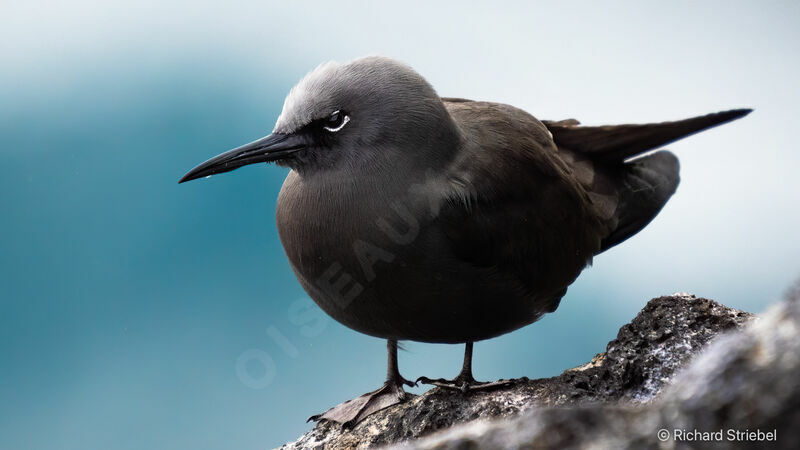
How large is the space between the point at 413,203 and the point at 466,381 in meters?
1.36

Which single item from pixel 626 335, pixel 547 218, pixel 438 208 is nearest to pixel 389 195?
pixel 438 208

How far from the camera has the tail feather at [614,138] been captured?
495cm

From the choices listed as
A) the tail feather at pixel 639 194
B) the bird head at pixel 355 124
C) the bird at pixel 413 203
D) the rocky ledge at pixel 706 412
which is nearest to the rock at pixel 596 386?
the bird at pixel 413 203

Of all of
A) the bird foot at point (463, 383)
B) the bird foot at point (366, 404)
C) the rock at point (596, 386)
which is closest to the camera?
the rock at point (596, 386)

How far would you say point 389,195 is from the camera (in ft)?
13.6

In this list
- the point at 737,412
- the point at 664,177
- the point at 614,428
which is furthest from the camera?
the point at 664,177

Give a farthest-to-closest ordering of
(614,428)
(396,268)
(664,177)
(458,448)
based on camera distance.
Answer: (664,177), (396,268), (458,448), (614,428)

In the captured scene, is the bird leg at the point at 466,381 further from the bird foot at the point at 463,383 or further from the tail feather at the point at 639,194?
the tail feather at the point at 639,194

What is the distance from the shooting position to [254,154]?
432 centimetres

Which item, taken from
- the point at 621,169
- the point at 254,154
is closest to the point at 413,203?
the point at 254,154

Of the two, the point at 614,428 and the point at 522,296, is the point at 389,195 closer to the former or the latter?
the point at 522,296

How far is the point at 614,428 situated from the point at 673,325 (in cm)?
262

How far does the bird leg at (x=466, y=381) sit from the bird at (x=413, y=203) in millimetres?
18

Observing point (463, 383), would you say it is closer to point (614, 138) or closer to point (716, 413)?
point (614, 138)
